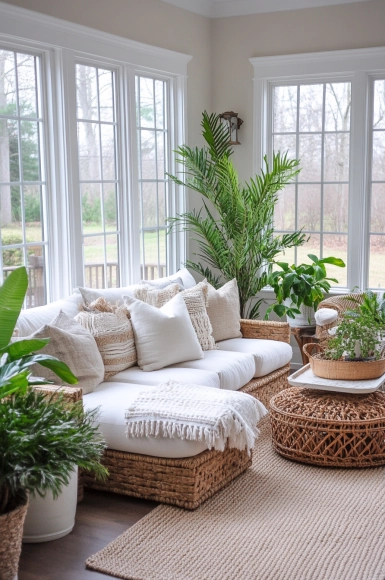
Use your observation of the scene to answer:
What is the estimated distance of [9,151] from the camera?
4367 mm

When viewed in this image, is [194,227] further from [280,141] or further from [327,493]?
[327,493]

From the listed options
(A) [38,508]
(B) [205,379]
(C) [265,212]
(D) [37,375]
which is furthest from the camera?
(C) [265,212]

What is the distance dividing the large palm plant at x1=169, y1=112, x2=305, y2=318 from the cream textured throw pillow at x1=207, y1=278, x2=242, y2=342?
1.81 ft

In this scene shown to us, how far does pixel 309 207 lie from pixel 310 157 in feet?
1.39

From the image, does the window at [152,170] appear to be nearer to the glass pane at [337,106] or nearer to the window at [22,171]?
the window at [22,171]

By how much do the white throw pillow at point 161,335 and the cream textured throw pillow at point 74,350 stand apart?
0.47m

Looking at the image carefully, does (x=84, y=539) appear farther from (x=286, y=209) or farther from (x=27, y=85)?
(x=286, y=209)

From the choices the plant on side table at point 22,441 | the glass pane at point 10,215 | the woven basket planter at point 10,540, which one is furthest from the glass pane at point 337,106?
the woven basket planter at point 10,540

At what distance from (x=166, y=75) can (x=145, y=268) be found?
1567 mm

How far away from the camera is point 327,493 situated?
364 centimetres

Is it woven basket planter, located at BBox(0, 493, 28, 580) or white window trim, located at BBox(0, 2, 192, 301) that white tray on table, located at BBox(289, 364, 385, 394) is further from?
woven basket planter, located at BBox(0, 493, 28, 580)

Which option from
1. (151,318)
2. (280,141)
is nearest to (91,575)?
(151,318)

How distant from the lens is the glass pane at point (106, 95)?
5125 millimetres

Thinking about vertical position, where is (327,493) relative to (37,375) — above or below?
below
